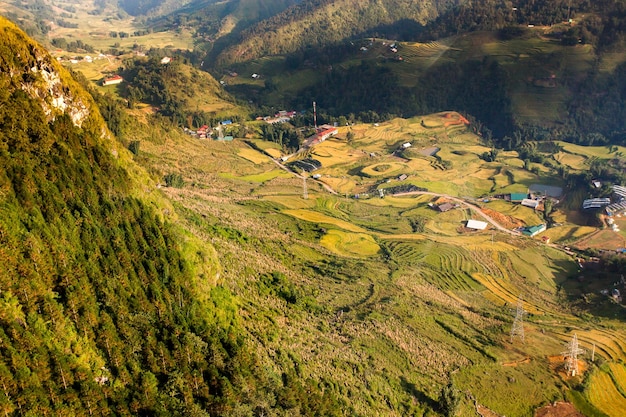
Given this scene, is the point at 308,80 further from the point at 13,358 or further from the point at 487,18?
the point at 13,358

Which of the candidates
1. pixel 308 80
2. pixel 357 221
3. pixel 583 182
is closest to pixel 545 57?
pixel 583 182

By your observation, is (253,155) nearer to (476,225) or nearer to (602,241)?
(476,225)

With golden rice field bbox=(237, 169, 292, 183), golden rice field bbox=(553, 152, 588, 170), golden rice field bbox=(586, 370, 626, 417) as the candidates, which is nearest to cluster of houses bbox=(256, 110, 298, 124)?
golden rice field bbox=(237, 169, 292, 183)

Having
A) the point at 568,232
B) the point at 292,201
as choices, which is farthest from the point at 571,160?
the point at 292,201

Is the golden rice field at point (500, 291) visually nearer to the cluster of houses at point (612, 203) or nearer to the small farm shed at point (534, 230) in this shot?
the small farm shed at point (534, 230)

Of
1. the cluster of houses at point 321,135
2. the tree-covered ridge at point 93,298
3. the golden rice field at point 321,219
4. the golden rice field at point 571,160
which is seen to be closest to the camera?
the tree-covered ridge at point 93,298

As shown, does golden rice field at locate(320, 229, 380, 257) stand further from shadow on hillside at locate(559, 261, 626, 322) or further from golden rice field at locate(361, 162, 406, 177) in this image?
golden rice field at locate(361, 162, 406, 177)

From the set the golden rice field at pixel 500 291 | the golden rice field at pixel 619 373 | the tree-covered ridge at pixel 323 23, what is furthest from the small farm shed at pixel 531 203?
the tree-covered ridge at pixel 323 23

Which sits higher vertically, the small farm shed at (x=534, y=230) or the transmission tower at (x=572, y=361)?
the transmission tower at (x=572, y=361)
